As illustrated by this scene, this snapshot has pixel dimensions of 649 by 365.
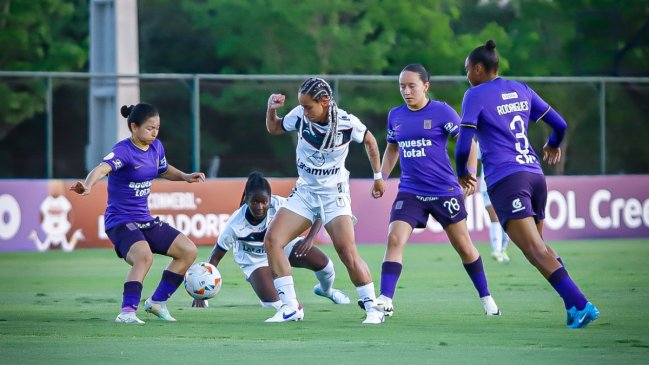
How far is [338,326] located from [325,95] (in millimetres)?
1910

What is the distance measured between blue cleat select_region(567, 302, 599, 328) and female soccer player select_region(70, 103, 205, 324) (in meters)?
3.40

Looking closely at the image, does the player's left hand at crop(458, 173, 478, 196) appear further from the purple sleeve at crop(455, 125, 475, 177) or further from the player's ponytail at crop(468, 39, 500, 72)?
the player's ponytail at crop(468, 39, 500, 72)

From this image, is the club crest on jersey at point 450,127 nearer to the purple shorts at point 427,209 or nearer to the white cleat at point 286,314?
the purple shorts at point 427,209

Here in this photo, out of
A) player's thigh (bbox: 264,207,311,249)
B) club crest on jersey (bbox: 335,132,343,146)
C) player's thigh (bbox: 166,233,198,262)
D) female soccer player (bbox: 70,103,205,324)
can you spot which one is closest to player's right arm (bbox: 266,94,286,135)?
club crest on jersey (bbox: 335,132,343,146)

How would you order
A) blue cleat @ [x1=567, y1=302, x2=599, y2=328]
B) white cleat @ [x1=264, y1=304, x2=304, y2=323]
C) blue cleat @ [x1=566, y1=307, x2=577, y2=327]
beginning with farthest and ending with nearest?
1. white cleat @ [x1=264, y1=304, x2=304, y2=323]
2. blue cleat @ [x1=566, y1=307, x2=577, y2=327]
3. blue cleat @ [x1=567, y1=302, x2=599, y2=328]

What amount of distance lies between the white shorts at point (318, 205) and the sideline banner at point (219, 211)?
1213 cm

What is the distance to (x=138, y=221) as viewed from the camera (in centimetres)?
1208

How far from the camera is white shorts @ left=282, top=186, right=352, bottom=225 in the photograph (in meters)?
11.7

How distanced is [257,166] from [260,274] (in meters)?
22.2

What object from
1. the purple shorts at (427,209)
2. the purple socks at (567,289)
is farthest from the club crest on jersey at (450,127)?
the purple socks at (567,289)

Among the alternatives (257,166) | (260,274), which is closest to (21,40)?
(257,166)

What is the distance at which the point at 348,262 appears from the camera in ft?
37.8

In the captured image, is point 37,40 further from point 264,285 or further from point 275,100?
point 275,100

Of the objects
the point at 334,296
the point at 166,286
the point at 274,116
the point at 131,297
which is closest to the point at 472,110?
the point at 274,116
